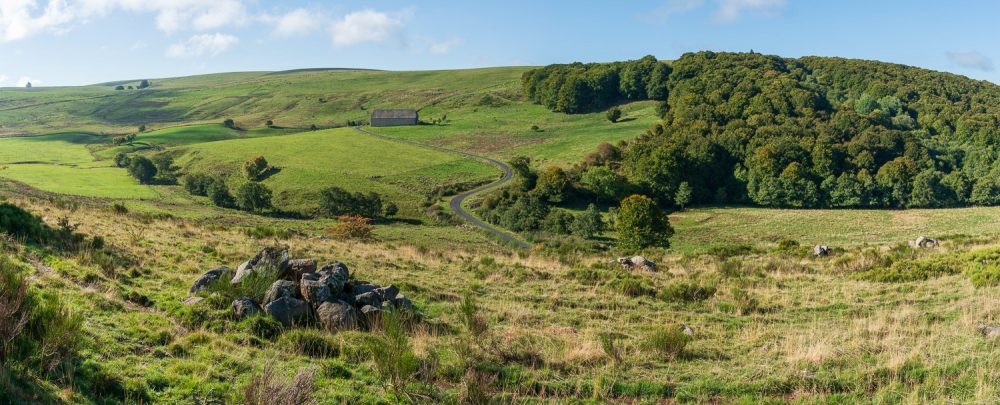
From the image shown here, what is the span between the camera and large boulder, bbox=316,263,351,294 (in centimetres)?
1366

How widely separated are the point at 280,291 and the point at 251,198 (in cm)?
6769

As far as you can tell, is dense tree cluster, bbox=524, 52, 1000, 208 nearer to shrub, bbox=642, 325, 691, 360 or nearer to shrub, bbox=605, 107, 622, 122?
shrub, bbox=605, 107, 622, 122

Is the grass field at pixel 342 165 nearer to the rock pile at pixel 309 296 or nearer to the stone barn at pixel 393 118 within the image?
the stone barn at pixel 393 118

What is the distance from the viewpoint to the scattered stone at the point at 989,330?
34.9 feet

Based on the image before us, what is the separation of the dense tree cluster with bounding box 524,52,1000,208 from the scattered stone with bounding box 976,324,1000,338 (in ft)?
231

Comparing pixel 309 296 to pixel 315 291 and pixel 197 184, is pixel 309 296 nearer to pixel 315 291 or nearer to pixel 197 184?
pixel 315 291

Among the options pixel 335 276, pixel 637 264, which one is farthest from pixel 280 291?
pixel 637 264

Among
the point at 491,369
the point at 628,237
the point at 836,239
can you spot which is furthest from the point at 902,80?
the point at 491,369

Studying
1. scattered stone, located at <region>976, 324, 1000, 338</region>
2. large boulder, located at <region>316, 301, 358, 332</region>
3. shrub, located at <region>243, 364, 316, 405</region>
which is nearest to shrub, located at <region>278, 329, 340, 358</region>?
large boulder, located at <region>316, 301, 358, 332</region>

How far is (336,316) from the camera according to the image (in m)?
12.3

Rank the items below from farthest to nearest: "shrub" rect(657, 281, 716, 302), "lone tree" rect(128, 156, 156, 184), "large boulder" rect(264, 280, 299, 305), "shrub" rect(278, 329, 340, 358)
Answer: "lone tree" rect(128, 156, 156, 184) < "shrub" rect(657, 281, 716, 302) < "large boulder" rect(264, 280, 299, 305) < "shrub" rect(278, 329, 340, 358)

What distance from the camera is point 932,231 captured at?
55.6m

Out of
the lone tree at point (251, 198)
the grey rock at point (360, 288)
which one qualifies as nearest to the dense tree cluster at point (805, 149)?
the lone tree at point (251, 198)

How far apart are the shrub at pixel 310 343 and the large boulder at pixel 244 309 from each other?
4.59 feet
